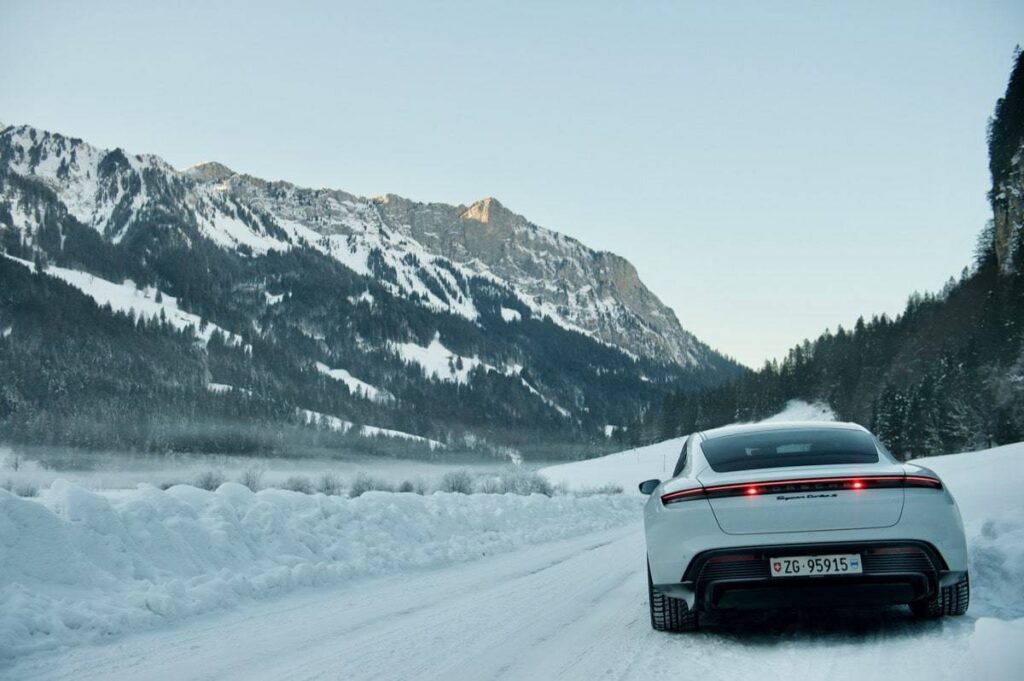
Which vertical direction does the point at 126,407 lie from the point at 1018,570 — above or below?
above

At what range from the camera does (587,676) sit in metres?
4.61

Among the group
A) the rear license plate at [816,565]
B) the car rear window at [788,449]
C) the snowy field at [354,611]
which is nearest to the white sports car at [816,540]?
the rear license plate at [816,565]

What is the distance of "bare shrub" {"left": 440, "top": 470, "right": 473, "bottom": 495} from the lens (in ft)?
103

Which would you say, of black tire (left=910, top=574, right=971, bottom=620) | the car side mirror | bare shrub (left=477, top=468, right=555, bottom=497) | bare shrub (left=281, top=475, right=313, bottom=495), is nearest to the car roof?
the car side mirror

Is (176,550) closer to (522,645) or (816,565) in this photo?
(522,645)

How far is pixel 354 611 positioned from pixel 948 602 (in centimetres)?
480

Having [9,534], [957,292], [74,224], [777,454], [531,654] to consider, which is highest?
[74,224]

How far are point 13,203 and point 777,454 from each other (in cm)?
20697

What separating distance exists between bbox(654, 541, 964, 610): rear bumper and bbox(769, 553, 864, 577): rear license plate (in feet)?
0.09

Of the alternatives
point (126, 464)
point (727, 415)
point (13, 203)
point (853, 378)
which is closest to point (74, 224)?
point (13, 203)

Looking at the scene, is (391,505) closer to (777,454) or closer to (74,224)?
(777,454)

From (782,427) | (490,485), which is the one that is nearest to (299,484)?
(490,485)

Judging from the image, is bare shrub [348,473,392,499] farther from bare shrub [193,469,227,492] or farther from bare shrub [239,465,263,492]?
bare shrub [193,469,227,492]

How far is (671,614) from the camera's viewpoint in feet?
18.6
